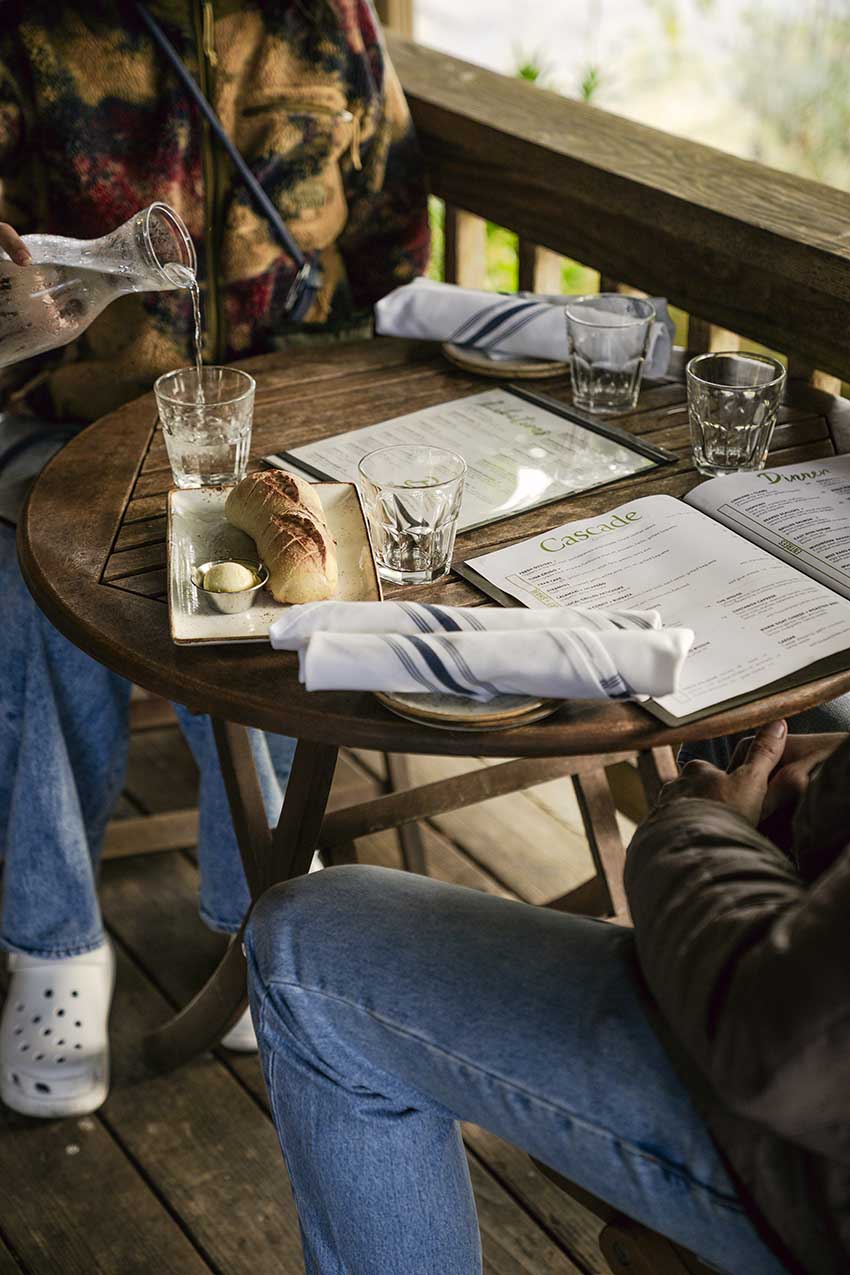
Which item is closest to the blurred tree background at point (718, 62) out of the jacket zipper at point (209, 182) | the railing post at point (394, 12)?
the railing post at point (394, 12)

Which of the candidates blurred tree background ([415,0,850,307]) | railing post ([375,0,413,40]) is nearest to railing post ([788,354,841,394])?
railing post ([375,0,413,40])

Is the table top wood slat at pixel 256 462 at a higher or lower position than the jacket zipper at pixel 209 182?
lower

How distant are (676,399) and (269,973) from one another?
874 mm

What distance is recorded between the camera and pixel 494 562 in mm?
1243

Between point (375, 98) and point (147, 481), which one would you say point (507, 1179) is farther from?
point (375, 98)

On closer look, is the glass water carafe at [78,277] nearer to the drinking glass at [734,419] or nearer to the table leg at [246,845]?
the table leg at [246,845]

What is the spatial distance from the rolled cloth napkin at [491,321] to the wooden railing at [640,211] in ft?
0.36

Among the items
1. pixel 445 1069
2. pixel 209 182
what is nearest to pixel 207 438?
pixel 209 182

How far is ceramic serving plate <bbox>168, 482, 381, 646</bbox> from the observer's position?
112 cm

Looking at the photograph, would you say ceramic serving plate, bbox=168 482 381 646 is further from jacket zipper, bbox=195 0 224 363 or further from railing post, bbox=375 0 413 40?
railing post, bbox=375 0 413 40

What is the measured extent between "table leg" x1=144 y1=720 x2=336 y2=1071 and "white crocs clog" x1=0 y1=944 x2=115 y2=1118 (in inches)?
3.2

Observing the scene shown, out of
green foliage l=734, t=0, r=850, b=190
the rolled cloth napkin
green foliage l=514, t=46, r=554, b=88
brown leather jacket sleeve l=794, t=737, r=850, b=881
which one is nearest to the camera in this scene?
brown leather jacket sleeve l=794, t=737, r=850, b=881

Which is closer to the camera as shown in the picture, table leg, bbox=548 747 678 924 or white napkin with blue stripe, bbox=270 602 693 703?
white napkin with blue stripe, bbox=270 602 693 703

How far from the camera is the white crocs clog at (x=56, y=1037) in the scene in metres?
1.70
